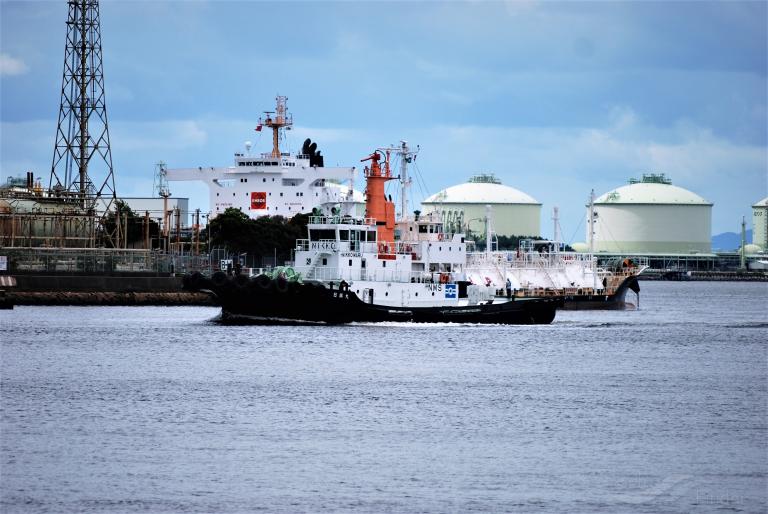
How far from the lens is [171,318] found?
6147 centimetres

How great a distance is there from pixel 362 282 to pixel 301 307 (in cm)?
265

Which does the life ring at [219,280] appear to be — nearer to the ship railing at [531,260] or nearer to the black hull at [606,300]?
the ship railing at [531,260]

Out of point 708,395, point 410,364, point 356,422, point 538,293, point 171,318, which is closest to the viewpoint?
point 356,422

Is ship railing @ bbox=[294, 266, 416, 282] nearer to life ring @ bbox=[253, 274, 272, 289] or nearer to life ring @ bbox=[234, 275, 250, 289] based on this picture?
life ring @ bbox=[253, 274, 272, 289]

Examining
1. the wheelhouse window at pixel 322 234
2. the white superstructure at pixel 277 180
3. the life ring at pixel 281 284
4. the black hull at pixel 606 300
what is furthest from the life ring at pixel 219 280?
the white superstructure at pixel 277 180

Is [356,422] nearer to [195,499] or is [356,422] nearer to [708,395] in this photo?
[195,499]

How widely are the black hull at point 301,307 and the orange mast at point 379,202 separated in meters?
3.63

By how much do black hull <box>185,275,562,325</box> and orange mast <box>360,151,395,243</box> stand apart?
3631 millimetres

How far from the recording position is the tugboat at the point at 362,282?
167 ft

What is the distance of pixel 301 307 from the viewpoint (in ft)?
169

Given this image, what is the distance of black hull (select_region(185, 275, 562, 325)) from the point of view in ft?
167

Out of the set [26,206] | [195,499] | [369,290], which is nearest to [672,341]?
[369,290]

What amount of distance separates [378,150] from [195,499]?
118 ft

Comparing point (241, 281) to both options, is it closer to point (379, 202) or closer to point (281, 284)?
point (281, 284)
